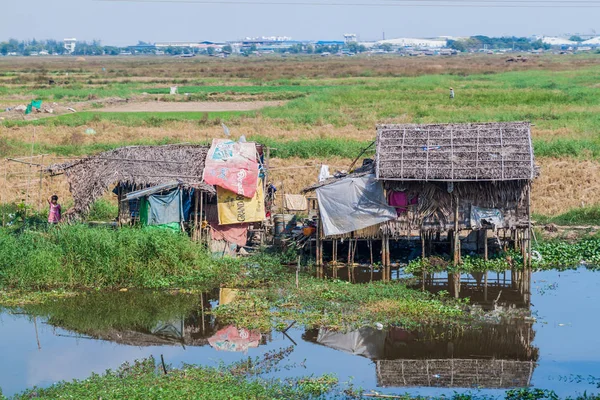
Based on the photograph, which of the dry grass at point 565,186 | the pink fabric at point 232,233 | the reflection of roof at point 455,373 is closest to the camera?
the reflection of roof at point 455,373

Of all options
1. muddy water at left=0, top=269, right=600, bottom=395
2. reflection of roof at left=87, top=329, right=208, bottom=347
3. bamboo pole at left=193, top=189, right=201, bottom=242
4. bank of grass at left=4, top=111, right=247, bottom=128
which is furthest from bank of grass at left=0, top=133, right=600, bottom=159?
reflection of roof at left=87, top=329, right=208, bottom=347

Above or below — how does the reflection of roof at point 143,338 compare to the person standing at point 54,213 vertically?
below

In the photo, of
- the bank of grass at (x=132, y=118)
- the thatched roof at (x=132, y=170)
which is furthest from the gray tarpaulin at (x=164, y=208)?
the bank of grass at (x=132, y=118)

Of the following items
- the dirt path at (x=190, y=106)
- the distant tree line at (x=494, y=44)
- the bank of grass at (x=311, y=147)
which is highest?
the distant tree line at (x=494, y=44)

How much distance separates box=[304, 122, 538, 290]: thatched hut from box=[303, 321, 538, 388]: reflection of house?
4.02 meters

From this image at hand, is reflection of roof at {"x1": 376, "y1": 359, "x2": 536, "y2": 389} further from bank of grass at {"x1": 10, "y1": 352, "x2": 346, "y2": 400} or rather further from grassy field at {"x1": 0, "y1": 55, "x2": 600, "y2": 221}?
grassy field at {"x1": 0, "y1": 55, "x2": 600, "y2": 221}

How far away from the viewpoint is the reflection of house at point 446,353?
12594 millimetres

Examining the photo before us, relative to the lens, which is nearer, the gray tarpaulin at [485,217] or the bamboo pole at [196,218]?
the gray tarpaulin at [485,217]

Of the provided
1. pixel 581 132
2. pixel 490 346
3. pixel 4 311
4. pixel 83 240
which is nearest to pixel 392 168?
pixel 490 346

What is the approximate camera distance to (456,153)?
18.2 metres

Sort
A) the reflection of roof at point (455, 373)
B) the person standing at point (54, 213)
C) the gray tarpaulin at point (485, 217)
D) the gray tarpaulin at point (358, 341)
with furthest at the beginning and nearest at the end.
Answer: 1. the person standing at point (54, 213)
2. the gray tarpaulin at point (485, 217)
3. the gray tarpaulin at point (358, 341)
4. the reflection of roof at point (455, 373)

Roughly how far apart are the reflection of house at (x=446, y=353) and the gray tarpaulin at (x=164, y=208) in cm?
581

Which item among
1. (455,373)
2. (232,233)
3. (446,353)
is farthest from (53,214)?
(455,373)

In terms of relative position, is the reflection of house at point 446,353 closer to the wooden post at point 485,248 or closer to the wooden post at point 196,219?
the wooden post at point 485,248
